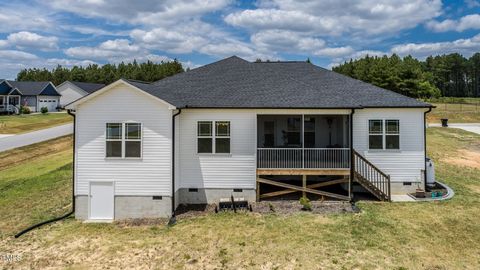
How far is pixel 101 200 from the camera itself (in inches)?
501

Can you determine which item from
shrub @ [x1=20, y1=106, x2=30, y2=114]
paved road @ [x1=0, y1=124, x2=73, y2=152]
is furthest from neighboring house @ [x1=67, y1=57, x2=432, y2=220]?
shrub @ [x1=20, y1=106, x2=30, y2=114]

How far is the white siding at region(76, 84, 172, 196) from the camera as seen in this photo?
12586 millimetres

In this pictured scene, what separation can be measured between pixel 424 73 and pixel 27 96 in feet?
296

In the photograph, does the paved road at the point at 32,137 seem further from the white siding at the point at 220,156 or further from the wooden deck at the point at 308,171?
the wooden deck at the point at 308,171

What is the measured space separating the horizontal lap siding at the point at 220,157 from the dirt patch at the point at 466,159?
656 inches

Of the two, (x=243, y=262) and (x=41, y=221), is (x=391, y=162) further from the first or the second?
(x=41, y=221)

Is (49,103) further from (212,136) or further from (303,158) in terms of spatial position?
(303,158)

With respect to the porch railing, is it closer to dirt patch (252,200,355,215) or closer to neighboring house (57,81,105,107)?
dirt patch (252,200,355,215)

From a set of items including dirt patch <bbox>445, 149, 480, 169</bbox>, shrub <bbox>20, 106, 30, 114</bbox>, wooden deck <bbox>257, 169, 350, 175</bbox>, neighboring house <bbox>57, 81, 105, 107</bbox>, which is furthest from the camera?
Result: neighboring house <bbox>57, 81, 105, 107</bbox>

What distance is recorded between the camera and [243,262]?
29.1 ft

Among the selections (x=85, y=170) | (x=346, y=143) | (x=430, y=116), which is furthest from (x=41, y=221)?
(x=430, y=116)

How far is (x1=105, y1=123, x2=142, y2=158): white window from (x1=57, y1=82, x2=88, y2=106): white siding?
63127 mm

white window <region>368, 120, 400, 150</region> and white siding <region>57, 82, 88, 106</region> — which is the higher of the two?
white siding <region>57, 82, 88, 106</region>

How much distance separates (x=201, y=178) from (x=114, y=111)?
15.2ft
